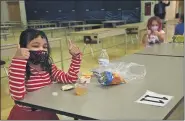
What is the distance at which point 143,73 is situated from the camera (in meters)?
1.83

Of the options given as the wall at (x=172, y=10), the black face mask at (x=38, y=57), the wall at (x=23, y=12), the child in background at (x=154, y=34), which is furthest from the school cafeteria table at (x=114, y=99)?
the wall at (x=23, y=12)

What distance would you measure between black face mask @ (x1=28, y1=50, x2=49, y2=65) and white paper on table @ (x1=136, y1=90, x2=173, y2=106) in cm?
66

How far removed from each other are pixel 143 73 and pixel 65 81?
571 millimetres

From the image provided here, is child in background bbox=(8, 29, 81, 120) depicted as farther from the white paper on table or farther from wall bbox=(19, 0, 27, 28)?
wall bbox=(19, 0, 27, 28)

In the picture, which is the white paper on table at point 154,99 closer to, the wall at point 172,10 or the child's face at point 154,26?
the child's face at point 154,26

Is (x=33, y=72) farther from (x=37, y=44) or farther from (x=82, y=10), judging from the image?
(x=82, y=10)

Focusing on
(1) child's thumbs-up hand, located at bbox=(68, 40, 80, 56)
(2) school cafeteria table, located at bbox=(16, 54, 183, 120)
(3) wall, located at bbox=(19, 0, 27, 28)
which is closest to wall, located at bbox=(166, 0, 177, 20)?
(3) wall, located at bbox=(19, 0, 27, 28)

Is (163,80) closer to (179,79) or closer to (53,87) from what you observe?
(179,79)

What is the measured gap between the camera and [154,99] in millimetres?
1311

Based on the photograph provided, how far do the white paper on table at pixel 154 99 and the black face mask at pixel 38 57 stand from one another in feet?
2.16

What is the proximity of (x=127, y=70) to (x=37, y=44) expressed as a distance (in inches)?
27.3

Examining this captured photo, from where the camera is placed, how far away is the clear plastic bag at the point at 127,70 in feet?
5.64

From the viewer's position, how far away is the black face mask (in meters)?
1.56

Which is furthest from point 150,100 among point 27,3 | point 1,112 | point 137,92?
point 27,3
